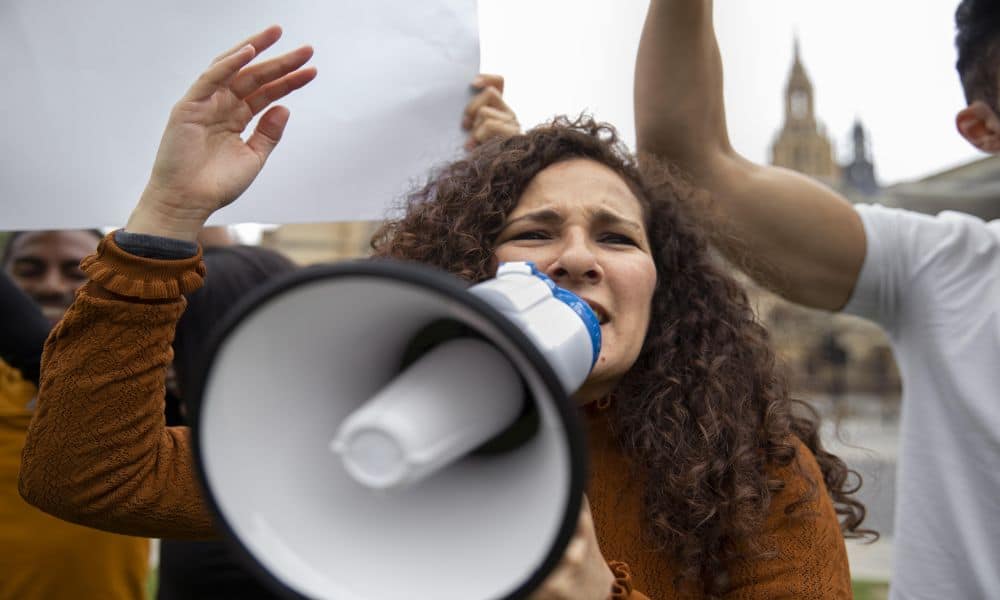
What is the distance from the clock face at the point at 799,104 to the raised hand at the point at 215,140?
70.5 metres

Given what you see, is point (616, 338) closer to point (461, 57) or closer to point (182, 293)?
point (182, 293)

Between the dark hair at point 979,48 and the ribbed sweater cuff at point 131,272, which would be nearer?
the ribbed sweater cuff at point 131,272

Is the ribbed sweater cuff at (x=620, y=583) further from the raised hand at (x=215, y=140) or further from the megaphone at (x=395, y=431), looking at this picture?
the raised hand at (x=215, y=140)

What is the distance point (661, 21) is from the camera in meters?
1.91

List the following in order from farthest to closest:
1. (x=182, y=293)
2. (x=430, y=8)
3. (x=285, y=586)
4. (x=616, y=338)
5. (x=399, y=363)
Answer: (x=430, y=8) → (x=616, y=338) → (x=182, y=293) → (x=399, y=363) → (x=285, y=586)

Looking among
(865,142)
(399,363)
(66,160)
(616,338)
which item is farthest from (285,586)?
(865,142)

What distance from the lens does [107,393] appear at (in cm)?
128

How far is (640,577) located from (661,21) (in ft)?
3.84

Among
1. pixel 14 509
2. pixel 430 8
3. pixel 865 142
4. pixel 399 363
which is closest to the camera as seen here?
pixel 399 363

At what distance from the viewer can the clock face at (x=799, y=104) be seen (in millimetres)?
67188

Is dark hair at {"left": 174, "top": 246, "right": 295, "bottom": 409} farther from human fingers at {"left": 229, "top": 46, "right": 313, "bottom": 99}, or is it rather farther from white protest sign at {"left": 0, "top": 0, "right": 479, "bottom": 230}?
human fingers at {"left": 229, "top": 46, "right": 313, "bottom": 99}

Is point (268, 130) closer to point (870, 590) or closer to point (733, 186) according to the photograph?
point (733, 186)

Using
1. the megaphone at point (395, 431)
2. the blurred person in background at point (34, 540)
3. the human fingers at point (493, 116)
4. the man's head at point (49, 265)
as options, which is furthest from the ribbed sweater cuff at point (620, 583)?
the man's head at point (49, 265)

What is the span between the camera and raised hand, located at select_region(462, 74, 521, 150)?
195 centimetres
